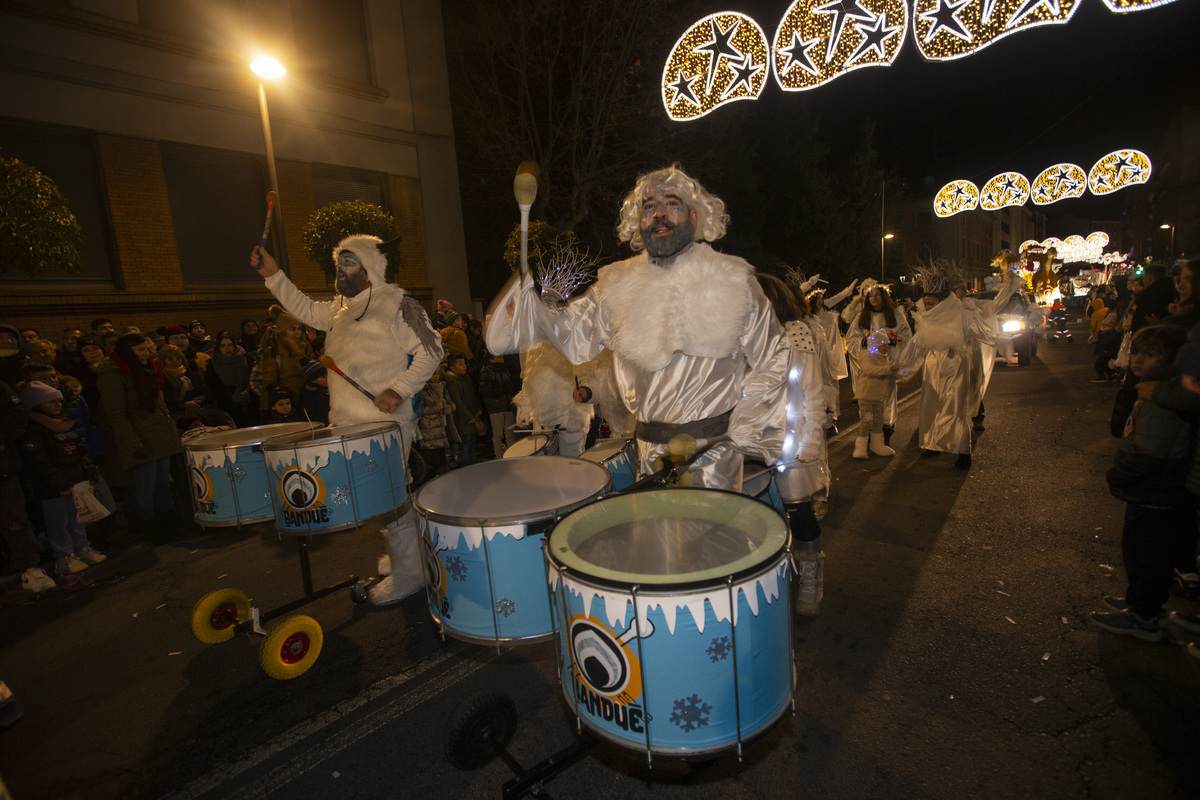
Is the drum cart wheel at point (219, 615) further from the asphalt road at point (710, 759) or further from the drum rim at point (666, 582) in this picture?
the drum rim at point (666, 582)

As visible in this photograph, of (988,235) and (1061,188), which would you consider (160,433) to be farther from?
(988,235)

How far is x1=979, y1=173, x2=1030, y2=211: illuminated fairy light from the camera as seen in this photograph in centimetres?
1334

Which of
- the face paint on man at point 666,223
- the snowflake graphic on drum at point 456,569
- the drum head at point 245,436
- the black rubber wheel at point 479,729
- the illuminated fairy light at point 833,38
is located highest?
the illuminated fairy light at point 833,38

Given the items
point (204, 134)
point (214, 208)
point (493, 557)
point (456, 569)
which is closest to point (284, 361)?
point (456, 569)

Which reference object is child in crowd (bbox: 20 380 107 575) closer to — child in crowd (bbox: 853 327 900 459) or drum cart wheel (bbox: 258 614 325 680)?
drum cart wheel (bbox: 258 614 325 680)

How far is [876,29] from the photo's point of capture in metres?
5.64

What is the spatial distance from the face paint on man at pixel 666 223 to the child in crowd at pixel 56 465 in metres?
5.13

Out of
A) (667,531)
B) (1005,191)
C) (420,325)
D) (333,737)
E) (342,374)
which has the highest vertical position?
(1005,191)

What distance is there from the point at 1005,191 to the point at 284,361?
1525 centimetres

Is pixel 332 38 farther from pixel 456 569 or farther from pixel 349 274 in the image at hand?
pixel 456 569

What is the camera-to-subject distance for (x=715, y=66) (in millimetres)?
6891

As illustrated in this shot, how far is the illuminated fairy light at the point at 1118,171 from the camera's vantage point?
1104cm

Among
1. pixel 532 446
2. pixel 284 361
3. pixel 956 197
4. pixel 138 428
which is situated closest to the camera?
pixel 532 446

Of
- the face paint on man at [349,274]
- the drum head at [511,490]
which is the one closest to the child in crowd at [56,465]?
the face paint on man at [349,274]
